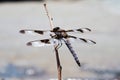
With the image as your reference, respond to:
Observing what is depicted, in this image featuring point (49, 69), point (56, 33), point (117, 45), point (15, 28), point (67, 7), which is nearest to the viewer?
point (56, 33)

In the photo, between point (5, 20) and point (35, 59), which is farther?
point (5, 20)

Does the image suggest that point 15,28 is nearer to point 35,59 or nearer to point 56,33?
point 35,59

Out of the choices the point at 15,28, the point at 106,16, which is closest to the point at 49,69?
the point at 15,28

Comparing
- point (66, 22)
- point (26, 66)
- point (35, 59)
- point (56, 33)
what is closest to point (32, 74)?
point (26, 66)

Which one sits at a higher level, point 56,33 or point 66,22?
point 56,33

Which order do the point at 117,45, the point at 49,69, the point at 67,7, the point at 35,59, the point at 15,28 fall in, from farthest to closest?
1. the point at 67,7
2. the point at 15,28
3. the point at 117,45
4. the point at 35,59
5. the point at 49,69

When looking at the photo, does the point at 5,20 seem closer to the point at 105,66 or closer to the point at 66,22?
the point at 66,22
